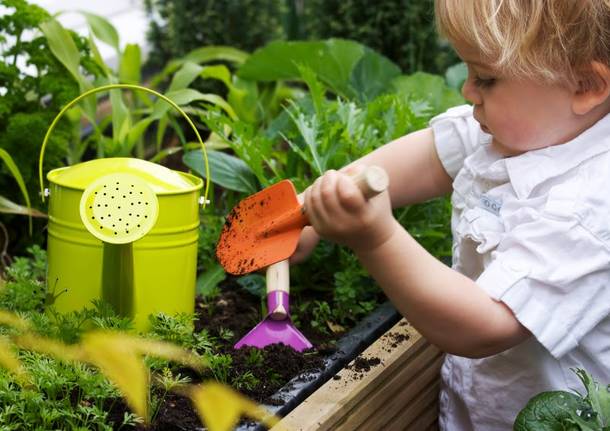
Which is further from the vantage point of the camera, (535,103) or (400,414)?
(400,414)

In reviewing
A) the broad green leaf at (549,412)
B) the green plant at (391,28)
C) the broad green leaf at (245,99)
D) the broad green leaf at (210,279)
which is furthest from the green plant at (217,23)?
the broad green leaf at (549,412)

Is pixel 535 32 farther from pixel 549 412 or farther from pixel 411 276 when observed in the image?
pixel 549 412

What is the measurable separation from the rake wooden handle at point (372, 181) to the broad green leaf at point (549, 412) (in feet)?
1.21

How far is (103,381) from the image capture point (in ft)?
4.31

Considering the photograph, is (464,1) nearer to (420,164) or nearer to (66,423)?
(420,164)

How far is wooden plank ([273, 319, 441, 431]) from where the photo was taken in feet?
4.74

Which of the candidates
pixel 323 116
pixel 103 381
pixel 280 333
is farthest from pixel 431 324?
pixel 323 116

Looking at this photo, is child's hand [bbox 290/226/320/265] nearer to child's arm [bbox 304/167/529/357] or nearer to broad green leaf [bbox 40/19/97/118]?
child's arm [bbox 304/167/529/357]

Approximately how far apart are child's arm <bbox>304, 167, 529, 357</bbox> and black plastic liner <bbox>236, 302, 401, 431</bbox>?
23cm

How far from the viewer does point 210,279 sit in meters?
1.99

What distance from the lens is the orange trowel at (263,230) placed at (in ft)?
4.74

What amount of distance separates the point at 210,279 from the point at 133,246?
42 cm

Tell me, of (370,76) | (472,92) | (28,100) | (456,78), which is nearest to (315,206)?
(472,92)

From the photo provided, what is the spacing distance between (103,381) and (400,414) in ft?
2.08
